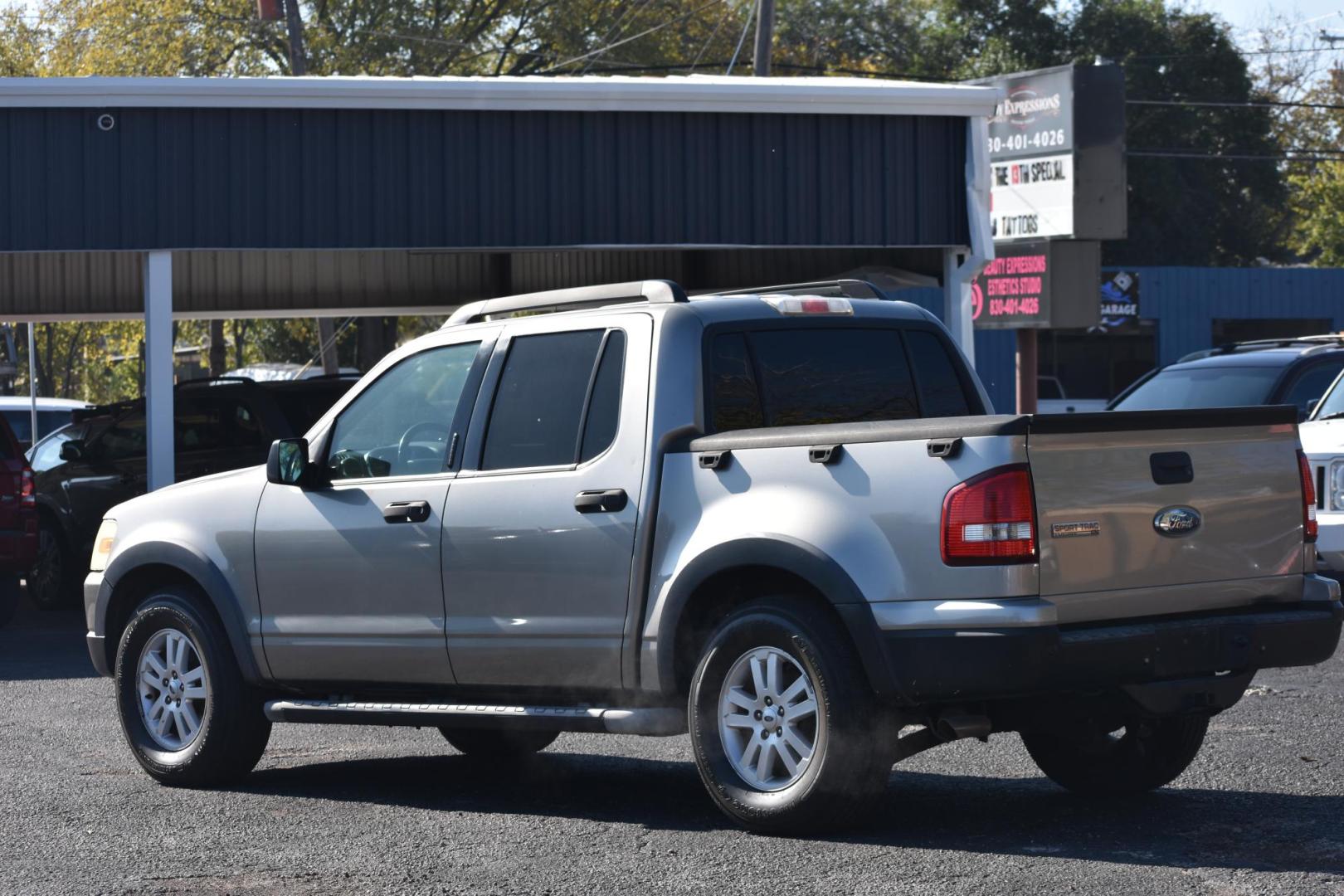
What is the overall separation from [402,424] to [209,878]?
7.14 feet

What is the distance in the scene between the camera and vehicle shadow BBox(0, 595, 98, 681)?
1227 cm

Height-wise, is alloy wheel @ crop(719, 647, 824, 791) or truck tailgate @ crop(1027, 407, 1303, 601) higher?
truck tailgate @ crop(1027, 407, 1303, 601)

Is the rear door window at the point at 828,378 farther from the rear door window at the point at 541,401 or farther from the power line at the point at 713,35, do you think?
the power line at the point at 713,35

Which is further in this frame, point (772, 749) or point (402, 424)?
point (402, 424)

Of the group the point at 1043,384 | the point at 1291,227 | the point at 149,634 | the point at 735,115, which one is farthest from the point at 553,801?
the point at 1291,227

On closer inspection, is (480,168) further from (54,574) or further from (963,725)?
(963,725)

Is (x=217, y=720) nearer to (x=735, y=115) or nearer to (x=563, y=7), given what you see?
(x=735, y=115)

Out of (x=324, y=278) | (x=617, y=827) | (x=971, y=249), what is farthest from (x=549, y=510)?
(x=324, y=278)

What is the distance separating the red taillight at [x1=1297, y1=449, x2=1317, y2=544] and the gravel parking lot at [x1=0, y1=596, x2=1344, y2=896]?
3.28ft

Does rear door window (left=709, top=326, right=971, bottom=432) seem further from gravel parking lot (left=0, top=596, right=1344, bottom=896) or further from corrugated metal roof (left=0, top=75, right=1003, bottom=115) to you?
corrugated metal roof (left=0, top=75, right=1003, bottom=115)

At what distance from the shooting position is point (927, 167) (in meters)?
17.2

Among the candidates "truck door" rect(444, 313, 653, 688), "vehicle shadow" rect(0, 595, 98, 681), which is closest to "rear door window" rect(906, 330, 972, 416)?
"truck door" rect(444, 313, 653, 688)

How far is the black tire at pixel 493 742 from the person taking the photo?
28.1ft

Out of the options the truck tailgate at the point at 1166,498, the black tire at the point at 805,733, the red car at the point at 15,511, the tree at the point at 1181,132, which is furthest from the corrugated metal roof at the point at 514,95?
the tree at the point at 1181,132
